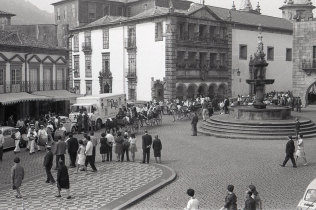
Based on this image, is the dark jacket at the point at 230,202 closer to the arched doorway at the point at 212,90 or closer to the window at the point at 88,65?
the arched doorway at the point at 212,90

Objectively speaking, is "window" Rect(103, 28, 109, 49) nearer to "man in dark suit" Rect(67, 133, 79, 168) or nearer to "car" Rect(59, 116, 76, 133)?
"car" Rect(59, 116, 76, 133)

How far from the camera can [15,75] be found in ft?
106

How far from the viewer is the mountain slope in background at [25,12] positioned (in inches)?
4458

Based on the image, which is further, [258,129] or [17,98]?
[17,98]

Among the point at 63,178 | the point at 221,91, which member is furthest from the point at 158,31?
the point at 63,178

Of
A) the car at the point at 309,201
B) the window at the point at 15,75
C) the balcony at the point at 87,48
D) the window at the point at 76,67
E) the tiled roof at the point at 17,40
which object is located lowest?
the car at the point at 309,201

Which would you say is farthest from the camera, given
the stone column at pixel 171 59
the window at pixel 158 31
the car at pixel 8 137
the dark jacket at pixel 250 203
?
the window at pixel 158 31

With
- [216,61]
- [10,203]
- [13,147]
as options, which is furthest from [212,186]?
[216,61]

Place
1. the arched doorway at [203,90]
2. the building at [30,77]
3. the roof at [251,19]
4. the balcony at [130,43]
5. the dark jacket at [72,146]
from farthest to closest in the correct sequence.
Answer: the roof at [251,19], the arched doorway at [203,90], the balcony at [130,43], the building at [30,77], the dark jacket at [72,146]

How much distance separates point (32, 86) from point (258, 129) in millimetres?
18069

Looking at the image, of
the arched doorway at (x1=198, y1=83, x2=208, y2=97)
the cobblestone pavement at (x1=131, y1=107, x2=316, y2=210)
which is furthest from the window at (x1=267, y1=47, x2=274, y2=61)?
the cobblestone pavement at (x1=131, y1=107, x2=316, y2=210)

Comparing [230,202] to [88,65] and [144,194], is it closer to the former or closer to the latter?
[144,194]

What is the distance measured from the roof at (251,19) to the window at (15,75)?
2679 cm

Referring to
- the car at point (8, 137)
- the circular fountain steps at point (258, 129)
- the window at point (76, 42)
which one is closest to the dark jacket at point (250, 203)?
the circular fountain steps at point (258, 129)
